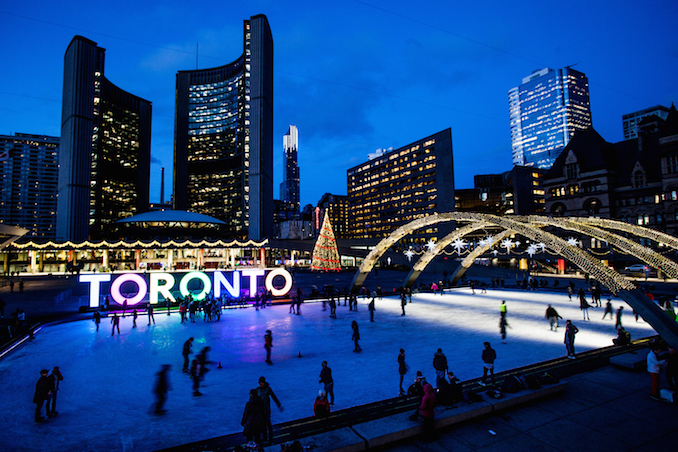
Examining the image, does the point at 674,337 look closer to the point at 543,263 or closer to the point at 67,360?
the point at 67,360

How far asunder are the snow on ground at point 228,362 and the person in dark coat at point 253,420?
5.49 ft

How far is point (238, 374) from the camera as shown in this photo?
11.9m

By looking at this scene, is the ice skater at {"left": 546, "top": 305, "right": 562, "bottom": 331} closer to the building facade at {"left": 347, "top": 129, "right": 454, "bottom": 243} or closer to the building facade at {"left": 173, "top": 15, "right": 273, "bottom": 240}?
the building facade at {"left": 347, "top": 129, "right": 454, "bottom": 243}

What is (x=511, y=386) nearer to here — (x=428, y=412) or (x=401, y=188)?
(x=428, y=412)

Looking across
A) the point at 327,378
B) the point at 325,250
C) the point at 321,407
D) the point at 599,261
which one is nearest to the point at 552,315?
the point at 599,261

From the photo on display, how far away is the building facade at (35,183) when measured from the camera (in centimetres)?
18025

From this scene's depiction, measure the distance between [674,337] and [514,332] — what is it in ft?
20.4

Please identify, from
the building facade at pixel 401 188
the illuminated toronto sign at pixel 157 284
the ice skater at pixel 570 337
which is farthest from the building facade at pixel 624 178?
the illuminated toronto sign at pixel 157 284

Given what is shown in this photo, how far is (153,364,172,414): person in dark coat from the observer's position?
9273mm

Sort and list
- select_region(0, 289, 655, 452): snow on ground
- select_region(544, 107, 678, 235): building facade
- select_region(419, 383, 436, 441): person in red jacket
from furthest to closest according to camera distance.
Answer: select_region(544, 107, 678, 235): building facade < select_region(0, 289, 655, 452): snow on ground < select_region(419, 383, 436, 441): person in red jacket

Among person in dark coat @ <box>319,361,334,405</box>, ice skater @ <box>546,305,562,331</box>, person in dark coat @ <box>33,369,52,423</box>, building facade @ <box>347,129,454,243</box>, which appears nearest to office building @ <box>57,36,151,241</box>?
building facade @ <box>347,129,454,243</box>

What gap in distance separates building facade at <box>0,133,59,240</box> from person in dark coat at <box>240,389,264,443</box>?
230m

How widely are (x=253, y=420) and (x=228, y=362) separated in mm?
7224

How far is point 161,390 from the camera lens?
10297 mm
